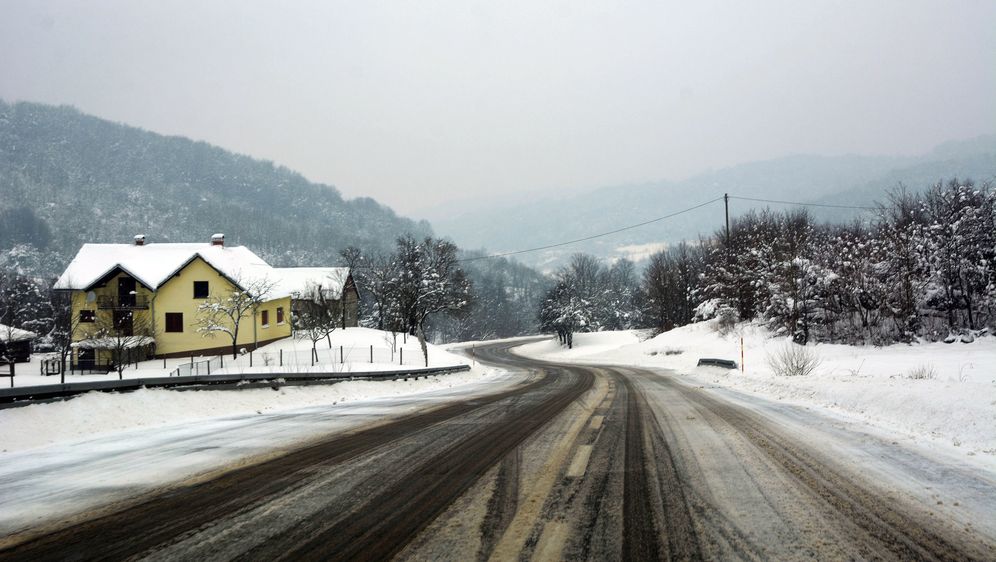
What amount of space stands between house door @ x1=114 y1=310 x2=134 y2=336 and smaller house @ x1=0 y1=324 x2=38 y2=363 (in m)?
A: 6.70

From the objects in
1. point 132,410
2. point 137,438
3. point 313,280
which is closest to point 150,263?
point 313,280

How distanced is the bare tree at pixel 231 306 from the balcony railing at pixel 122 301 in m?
4.25

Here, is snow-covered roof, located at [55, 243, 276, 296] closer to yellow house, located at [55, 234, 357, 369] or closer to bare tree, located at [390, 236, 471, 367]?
yellow house, located at [55, 234, 357, 369]

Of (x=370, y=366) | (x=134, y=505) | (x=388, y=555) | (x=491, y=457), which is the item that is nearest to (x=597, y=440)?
(x=491, y=457)

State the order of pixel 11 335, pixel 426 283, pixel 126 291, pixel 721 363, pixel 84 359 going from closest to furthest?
pixel 721 363 → pixel 11 335 → pixel 84 359 → pixel 126 291 → pixel 426 283

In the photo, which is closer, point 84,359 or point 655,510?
point 655,510

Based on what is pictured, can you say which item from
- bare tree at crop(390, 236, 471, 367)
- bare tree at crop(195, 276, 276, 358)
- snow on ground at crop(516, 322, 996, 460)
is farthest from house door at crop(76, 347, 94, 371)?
snow on ground at crop(516, 322, 996, 460)

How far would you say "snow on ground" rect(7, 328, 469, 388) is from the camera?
115 feet

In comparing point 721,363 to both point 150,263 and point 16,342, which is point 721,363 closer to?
point 150,263

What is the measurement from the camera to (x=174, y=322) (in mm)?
43188

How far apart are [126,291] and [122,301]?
0.85 metres

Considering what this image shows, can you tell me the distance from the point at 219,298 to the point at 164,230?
15092cm

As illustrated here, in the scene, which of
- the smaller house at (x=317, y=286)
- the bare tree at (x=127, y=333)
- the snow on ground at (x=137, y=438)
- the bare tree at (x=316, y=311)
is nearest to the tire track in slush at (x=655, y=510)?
the snow on ground at (x=137, y=438)

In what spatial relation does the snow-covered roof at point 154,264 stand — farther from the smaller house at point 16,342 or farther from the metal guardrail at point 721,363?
the metal guardrail at point 721,363
